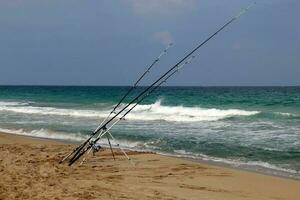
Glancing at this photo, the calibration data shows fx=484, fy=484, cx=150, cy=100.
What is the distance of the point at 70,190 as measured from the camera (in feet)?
21.4

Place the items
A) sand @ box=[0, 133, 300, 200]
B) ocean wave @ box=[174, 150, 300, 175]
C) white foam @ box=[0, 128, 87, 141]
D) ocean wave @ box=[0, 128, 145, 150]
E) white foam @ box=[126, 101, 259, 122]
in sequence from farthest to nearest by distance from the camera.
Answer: white foam @ box=[126, 101, 259, 122] < white foam @ box=[0, 128, 87, 141] < ocean wave @ box=[0, 128, 145, 150] < ocean wave @ box=[174, 150, 300, 175] < sand @ box=[0, 133, 300, 200]

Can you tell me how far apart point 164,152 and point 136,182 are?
4025 millimetres

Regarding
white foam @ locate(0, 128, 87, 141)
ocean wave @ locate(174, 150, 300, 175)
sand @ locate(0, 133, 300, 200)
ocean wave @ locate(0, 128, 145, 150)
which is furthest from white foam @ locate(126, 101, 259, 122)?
sand @ locate(0, 133, 300, 200)

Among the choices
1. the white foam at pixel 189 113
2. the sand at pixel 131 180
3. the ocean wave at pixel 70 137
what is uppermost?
the white foam at pixel 189 113

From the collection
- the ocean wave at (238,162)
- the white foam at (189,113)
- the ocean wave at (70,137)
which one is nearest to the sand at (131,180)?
the ocean wave at (238,162)

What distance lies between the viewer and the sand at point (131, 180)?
6.48 meters

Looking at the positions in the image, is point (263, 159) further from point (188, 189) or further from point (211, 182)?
point (188, 189)

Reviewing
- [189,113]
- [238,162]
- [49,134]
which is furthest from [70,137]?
[189,113]

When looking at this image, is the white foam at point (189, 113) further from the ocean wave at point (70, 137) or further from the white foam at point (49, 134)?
the ocean wave at point (70, 137)

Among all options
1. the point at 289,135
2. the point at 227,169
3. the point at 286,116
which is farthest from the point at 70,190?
the point at 286,116

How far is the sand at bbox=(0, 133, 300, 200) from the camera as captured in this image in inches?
255

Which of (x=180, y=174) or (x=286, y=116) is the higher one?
(x=286, y=116)

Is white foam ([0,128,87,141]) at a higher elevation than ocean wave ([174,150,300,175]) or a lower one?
higher

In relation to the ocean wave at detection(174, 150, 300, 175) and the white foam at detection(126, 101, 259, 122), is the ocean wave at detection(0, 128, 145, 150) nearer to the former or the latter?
the ocean wave at detection(174, 150, 300, 175)
